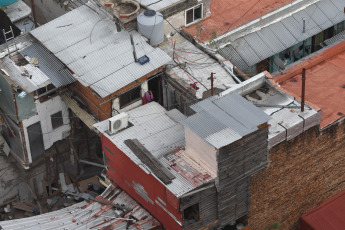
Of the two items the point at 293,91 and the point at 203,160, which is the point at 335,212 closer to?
the point at 293,91

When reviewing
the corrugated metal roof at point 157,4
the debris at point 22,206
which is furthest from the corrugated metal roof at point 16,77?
the debris at point 22,206

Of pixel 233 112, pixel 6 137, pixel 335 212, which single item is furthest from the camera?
pixel 6 137

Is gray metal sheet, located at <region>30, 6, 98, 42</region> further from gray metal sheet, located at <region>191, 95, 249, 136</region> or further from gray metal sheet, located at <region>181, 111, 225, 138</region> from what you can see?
gray metal sheet, located at <region>181, 111, 225, 138</region>

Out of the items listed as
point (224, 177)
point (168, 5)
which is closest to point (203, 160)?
point (224, 177)

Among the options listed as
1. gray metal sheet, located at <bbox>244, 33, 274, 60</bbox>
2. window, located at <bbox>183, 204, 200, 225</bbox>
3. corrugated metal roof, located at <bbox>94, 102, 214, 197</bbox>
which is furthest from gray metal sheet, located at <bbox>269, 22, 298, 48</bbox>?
window, located at <bbox>183, 204, 200, 225</bbox>

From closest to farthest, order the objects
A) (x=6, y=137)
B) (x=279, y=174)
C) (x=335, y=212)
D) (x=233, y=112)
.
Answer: (x=233, y=112), (x=279, y=174), (x=335, y=212), (x=6, y=137)

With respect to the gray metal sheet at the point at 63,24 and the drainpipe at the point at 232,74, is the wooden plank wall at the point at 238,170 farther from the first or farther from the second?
the gray metal sheet at the point at 63,24

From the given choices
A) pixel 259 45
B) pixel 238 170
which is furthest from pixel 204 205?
pixel 259 45
